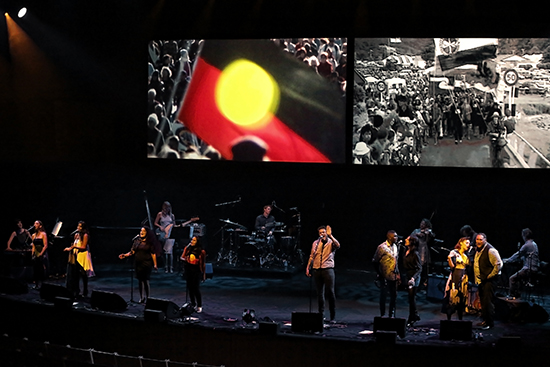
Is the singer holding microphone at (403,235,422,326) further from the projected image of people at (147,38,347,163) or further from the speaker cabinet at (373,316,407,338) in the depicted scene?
the projected image of people at (147,38,347,163)

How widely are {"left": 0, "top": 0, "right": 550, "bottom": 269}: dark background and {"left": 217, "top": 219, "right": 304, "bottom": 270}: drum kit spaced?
2.77 feet

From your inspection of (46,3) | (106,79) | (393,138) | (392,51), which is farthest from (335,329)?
(46,3)

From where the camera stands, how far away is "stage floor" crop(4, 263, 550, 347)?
1100cm

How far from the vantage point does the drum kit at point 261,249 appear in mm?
15305

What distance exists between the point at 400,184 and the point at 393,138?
230 centimetres

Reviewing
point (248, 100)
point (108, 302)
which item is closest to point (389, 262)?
point (108, 302)

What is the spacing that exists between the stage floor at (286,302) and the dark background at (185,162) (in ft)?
4.82

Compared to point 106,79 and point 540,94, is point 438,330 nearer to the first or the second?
point 540,94

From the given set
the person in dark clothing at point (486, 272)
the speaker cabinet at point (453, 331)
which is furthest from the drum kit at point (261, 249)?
the speaker cabinet at point (453, 331)

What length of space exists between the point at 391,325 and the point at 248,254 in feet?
18.7

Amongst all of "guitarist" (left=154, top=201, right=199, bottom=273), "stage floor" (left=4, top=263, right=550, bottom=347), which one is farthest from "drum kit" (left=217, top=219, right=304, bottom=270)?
"guitarist" (left=154, top=201, right=199, bottom=273)

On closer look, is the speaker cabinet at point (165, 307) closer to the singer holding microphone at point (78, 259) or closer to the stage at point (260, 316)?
the stage at point (260, 316)

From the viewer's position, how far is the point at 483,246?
1091 centimetres

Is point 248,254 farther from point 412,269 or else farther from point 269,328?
point 269,328
